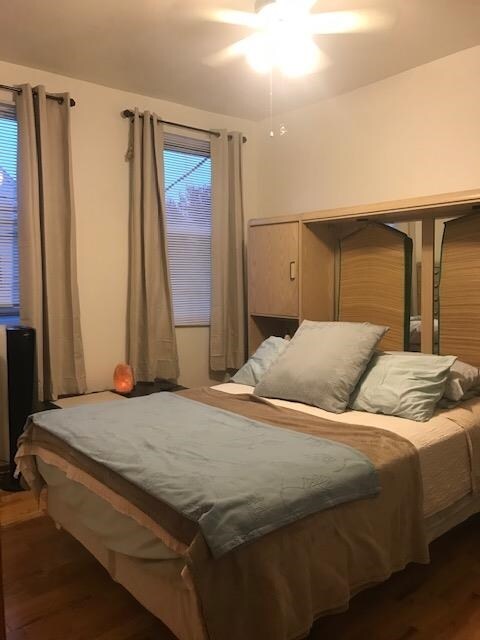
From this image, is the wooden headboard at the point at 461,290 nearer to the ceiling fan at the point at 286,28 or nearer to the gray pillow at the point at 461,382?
the gray pillow at the point at 461,382

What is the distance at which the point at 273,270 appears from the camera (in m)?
3.46

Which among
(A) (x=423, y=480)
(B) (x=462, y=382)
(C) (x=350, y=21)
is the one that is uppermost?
(C) (x=350, y=21)

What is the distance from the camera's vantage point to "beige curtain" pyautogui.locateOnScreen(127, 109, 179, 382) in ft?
11.1

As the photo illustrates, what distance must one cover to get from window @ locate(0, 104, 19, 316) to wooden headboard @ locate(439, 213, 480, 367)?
2.48 meters

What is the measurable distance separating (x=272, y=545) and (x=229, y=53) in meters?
2.48

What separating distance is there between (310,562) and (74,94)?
2979 mm

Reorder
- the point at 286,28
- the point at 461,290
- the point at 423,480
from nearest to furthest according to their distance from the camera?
1. the point at 423,480
2. the point at 286,28
3. the point at 461,290

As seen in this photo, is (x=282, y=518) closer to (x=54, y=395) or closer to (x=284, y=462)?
(x=284, y=462)

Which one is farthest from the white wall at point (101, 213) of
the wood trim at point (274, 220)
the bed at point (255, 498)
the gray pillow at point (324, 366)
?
the gray pillow at point (324, 366)

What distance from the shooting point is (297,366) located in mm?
2570

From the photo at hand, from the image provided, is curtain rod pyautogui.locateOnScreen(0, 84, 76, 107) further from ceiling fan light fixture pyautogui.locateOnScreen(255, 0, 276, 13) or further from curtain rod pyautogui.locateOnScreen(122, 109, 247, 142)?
ceiling fan light fixture pyautogui.locateOnScreen(255, 0, 276, 13)

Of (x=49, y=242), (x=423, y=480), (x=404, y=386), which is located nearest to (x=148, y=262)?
(x=49, y=242)

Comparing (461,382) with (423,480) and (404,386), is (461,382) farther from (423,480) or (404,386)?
(423,480)

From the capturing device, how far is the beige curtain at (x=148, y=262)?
3.38m
